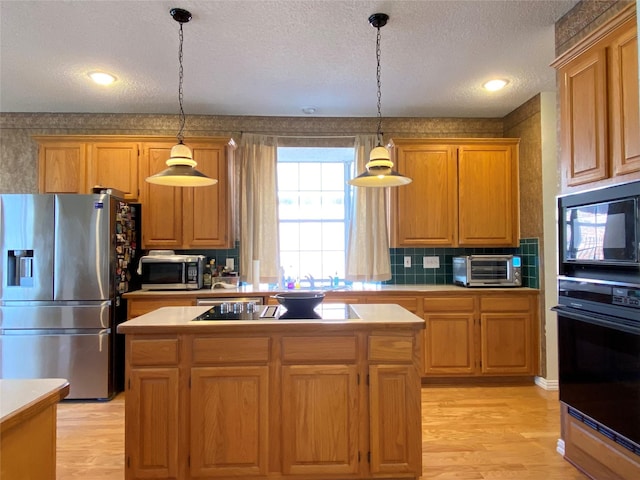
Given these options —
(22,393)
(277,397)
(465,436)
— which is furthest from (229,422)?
(465,436)

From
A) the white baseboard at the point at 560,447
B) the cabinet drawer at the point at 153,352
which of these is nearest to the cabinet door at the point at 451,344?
the white baseboard at the point at 560,447

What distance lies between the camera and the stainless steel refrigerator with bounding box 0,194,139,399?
312cm

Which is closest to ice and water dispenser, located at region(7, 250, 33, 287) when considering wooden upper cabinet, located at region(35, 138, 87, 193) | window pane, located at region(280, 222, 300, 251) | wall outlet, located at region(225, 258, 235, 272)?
wooden upper cabinet, located at region(35, 138, 87, 193)

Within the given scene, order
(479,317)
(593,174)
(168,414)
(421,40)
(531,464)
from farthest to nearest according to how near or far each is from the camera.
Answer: (479,317) < (421,40) < (531,464) < (593,174) < (168,414)

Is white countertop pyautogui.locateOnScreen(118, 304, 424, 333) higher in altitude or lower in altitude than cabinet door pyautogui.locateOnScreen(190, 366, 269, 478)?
higher

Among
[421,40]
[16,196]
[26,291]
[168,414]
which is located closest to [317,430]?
[168,414]

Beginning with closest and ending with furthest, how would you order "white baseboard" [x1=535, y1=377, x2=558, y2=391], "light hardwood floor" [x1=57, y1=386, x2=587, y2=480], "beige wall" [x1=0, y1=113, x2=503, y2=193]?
"light hardwood floor" [x1=57, y1=386, x2=587, y2=480] < "white baseboard" [x1=535, y1=377, x2=558, y2=391] < "beige wall" [x1=0, y1=113, x2=503, y2=193]

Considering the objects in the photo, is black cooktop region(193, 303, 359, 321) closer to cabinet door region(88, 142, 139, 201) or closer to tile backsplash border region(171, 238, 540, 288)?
tile backsplash border region(171, 238, 540, 288)

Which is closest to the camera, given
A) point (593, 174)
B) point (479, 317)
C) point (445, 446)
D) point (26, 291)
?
point (593, 174)

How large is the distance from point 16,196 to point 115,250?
3.04 feet

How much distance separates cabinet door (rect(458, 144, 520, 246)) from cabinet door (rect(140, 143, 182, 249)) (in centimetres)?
291

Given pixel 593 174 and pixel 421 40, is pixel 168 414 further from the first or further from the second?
pixel 421 40

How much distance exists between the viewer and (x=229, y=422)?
6.15 ft

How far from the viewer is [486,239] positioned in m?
3.76
